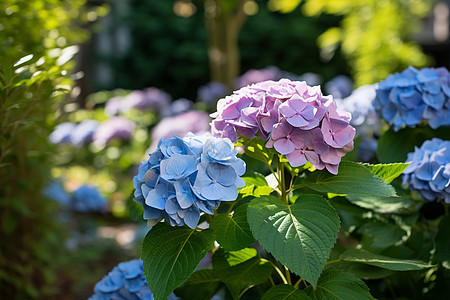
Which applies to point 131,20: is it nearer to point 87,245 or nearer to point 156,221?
point 87,245

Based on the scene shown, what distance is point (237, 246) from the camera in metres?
0.96

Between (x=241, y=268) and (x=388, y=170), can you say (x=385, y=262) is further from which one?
(x=241, y=268)

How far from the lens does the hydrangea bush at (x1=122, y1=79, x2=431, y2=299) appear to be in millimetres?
916

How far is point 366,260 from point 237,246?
0.97 feet

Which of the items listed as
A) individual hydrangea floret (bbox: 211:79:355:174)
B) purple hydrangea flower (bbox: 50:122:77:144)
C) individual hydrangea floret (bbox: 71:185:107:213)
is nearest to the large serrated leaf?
individual hydrangea floret (bbox: 211:79:355:174)

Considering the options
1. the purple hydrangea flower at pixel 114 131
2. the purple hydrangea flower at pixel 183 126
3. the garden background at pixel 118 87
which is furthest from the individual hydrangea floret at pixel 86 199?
the purple hydrangea flower at pixel 114 131

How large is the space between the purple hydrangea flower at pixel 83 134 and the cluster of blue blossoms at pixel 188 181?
13.0ft

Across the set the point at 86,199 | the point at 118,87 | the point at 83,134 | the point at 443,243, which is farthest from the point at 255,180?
the point at 118,87

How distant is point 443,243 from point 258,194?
0.55 m

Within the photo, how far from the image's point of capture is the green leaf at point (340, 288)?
986 millimetres

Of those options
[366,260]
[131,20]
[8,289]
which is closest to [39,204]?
[8,289]

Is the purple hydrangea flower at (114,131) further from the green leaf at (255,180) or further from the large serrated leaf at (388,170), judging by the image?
the large serrated leaf at (388,170)

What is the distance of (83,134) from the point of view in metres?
4.77

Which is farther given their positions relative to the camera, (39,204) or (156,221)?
(39,204)
